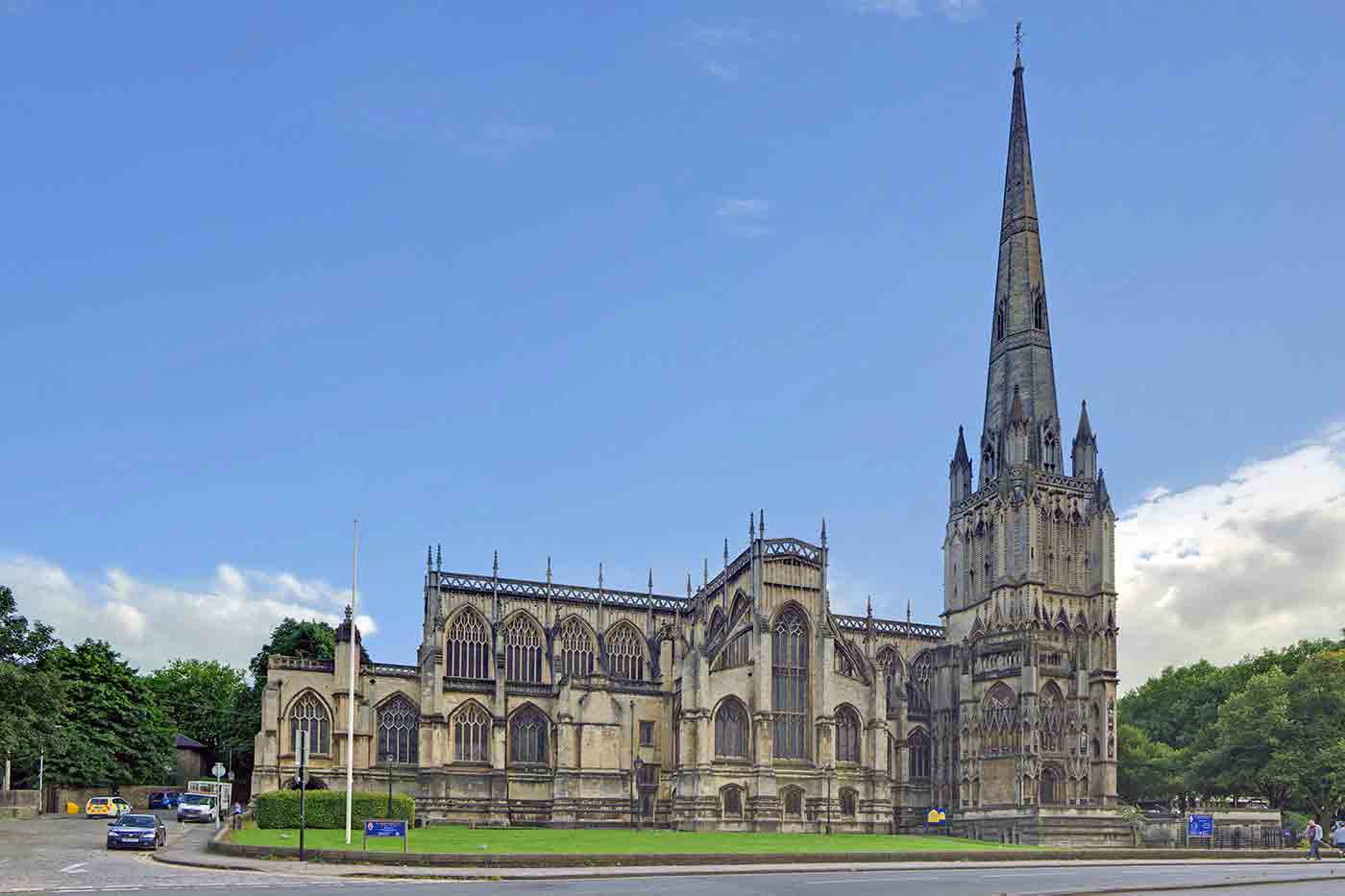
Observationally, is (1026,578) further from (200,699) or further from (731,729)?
(200,699)

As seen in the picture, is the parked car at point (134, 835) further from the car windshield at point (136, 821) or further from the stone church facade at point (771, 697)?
the stone church facade at point (771, 697)

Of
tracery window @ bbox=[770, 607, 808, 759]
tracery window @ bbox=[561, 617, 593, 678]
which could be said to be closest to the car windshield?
tracery window @ bbox=[561, 617, 593, 678]

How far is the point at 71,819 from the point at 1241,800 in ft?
247

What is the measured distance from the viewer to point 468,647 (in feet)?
261

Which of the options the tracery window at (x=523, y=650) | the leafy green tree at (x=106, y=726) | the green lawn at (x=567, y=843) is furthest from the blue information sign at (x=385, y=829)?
the leafy green tree at (x=106, y=726)

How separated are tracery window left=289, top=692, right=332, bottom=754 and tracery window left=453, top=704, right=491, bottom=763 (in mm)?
7180

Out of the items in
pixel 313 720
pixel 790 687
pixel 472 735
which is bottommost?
pixel 472 735

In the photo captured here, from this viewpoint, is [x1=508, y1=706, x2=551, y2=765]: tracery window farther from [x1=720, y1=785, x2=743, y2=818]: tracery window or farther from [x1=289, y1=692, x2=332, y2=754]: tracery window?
[x1=289, y1=692, x2=332, y2=754]: tracery window

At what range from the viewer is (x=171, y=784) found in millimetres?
101938

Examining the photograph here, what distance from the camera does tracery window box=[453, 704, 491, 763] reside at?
75.2 meters

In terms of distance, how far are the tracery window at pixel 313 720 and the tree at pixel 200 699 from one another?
32.6 meters

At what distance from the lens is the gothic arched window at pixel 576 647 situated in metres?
82.2

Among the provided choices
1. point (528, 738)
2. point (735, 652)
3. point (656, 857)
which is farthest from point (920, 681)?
point (656, 857)

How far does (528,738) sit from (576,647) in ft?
24.7
